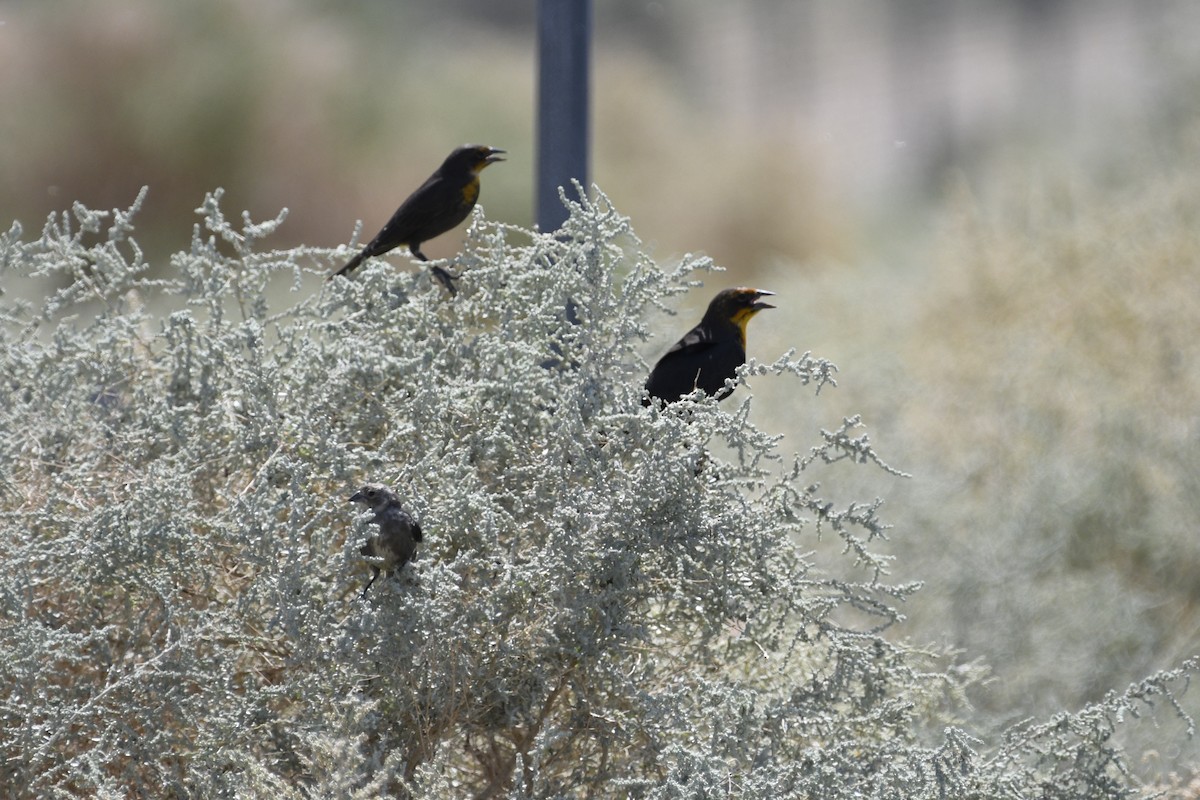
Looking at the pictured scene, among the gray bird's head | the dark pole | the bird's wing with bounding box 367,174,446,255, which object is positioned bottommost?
the gray bird's head

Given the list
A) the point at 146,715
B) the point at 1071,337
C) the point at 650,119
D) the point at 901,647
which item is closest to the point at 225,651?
the point at 146,715

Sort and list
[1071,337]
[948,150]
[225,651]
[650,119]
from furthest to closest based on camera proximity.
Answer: [948,150]
[650,119]
[1071,337]
[225,651]

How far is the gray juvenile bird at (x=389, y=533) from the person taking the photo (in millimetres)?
2625

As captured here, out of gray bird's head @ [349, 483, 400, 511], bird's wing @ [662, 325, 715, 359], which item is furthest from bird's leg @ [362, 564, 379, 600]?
bird's wing @ [662, 325, 715, 359]

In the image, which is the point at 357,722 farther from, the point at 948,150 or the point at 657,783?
the point at 948,150

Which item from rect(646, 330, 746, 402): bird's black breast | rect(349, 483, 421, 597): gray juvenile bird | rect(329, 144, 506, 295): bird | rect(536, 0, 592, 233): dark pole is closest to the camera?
rect(349, 483, 421, 597): gray juvenile bird

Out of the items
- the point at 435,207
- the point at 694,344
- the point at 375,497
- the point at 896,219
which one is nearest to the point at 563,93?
the point at 435,207

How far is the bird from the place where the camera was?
3.38 m

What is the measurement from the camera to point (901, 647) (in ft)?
10.1

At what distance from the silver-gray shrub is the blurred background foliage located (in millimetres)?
1016

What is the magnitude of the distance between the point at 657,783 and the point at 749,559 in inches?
17.6

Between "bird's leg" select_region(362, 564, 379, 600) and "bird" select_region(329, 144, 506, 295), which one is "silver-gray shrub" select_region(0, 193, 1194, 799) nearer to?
"bird's leg" select_region(362, 564, 379, 600)

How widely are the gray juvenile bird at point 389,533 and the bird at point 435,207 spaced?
83 cm

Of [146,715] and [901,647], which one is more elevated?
[901,647]
